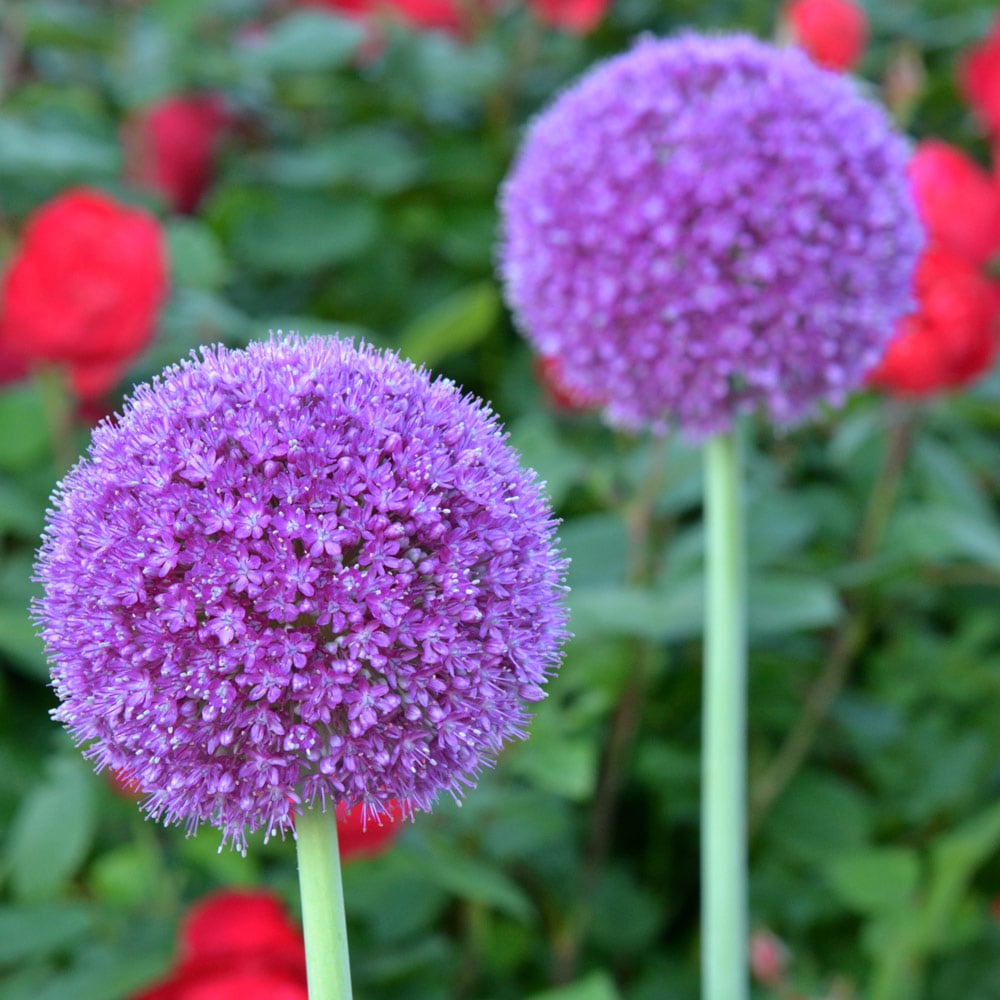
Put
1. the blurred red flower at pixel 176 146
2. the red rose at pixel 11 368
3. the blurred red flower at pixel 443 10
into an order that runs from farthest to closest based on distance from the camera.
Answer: the blurred red flower at pixel 176 146 < the blurred red flower at pixel 443 10 < the red rose at pixel 11 368

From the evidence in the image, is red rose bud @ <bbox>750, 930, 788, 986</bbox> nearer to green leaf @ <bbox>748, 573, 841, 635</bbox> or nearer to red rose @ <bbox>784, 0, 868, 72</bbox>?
green leaf @ <bbox>748, 573, 841, 635</bbox>

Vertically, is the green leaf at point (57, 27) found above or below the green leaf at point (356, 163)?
above

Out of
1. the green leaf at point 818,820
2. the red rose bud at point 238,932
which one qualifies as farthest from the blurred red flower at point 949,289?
the red rose bud at point 238,932

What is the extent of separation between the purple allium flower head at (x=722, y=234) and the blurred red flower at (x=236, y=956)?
14.5 inches

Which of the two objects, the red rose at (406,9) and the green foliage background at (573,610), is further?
the red rose at (406,9)

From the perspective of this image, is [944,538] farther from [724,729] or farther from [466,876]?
[466,876]

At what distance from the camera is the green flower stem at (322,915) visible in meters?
0.51

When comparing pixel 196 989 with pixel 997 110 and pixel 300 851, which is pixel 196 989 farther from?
pixel 997 110

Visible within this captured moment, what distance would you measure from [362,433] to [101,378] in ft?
2.03

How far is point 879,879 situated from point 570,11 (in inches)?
31.1

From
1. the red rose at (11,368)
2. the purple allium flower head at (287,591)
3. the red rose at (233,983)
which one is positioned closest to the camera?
the purple allium flower head at (287,591)

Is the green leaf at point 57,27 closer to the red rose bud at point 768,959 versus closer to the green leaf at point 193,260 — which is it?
the green leaf at point 193,260

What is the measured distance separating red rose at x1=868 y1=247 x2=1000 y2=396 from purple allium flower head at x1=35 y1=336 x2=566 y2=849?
0.56 metres

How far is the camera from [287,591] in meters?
0.49
